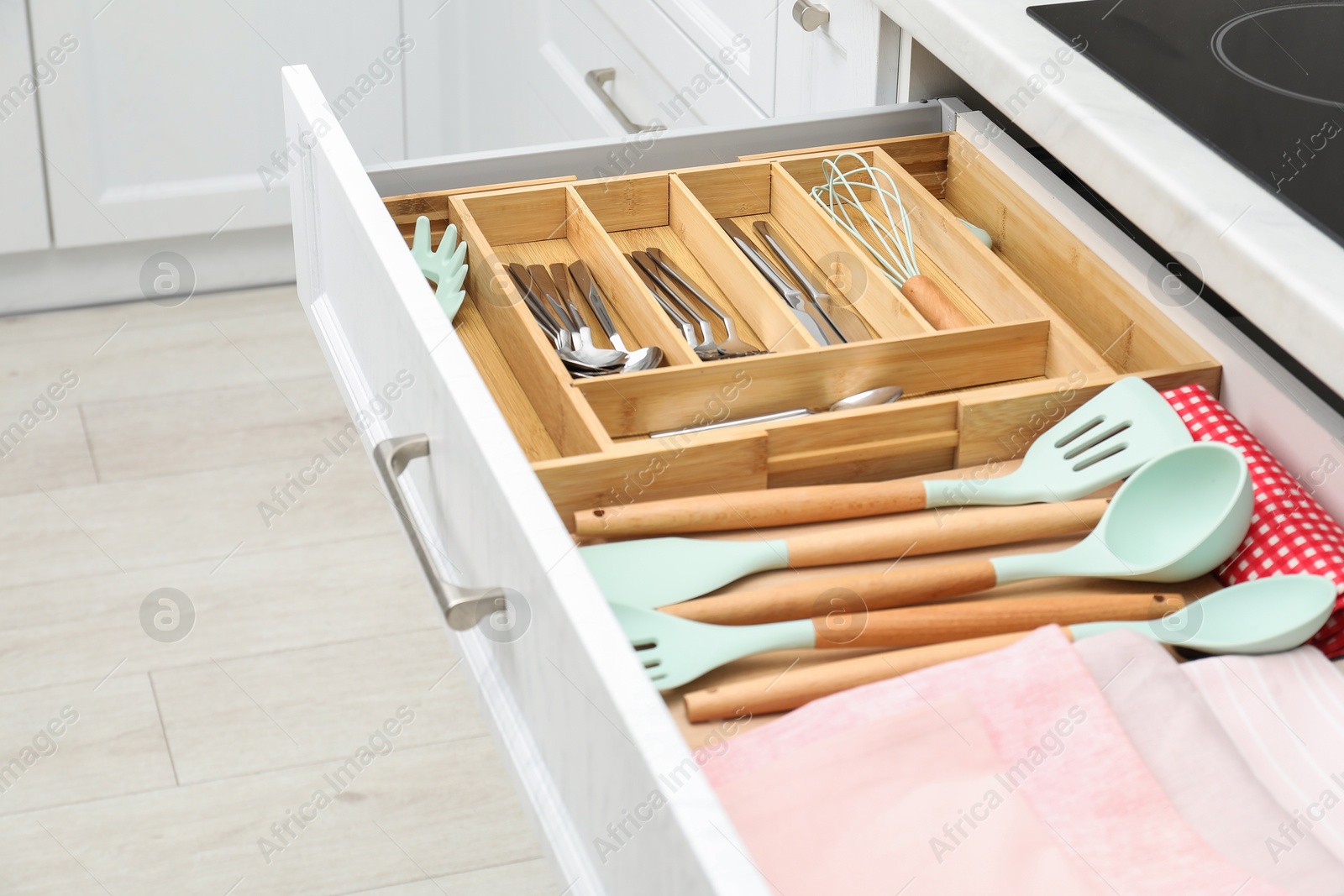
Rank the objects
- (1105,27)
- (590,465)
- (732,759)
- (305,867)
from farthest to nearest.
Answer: (305,867) < (1105,27) < (590,465) < (732,759)

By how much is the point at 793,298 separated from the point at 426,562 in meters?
0.33

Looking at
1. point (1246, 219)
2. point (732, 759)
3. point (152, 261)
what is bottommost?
point (152, 261)

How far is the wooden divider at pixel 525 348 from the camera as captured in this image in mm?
724

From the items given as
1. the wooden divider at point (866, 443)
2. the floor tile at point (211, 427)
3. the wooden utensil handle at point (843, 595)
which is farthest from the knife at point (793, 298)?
the floor tile at point (211, 427)

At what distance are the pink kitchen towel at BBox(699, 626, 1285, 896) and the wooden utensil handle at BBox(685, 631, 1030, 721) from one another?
17mm

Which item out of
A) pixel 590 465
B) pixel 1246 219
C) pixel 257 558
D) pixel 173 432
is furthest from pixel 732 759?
pixel 173 432

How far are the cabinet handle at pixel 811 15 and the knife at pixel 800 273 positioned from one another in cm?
Result: 26

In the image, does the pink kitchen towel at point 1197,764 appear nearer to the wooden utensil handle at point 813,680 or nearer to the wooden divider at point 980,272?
the wooden utensil handle at point 813,680

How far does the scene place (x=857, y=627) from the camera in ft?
2.07

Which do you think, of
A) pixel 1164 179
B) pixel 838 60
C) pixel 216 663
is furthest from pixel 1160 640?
pixel 216 663

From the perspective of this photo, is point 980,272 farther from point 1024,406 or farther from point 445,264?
point 445,264

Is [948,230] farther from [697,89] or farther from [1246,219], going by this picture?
[697,89]

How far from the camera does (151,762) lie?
1.42 m

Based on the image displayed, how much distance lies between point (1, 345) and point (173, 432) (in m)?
0.39
